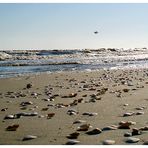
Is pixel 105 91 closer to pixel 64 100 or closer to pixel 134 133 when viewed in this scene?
pixel 64 100

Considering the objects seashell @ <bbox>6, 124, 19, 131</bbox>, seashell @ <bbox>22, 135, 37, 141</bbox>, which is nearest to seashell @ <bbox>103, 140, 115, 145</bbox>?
seashell @ <bbox>22, 135, 37, 141</bbox>

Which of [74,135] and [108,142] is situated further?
[74,135]

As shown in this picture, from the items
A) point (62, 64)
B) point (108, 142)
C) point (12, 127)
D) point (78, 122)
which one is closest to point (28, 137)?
point (12, 127)

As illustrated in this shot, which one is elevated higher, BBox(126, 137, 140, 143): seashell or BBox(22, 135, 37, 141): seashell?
BBox(126, 137, 140, 143): seashell

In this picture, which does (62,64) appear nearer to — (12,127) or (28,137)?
(12,127)

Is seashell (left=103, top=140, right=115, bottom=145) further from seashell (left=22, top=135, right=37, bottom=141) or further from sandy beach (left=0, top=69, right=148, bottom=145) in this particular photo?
seashell (left=22, top=135, right=37, bottom=141)

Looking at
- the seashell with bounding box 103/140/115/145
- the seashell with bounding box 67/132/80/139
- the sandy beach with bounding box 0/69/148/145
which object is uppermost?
the seashell with bounding box 103/140/115/145

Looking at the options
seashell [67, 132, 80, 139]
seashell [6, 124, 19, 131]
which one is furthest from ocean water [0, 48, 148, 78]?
seashell [67, 132, 80, 139]

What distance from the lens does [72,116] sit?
7.04 m

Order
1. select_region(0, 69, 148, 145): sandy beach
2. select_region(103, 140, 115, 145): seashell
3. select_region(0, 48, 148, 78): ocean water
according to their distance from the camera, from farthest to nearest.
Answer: select_region(0, 48, 148, 78): ocean water < select_region(0, 69, 148, 145): sandy beach < select_region(103, 140, 115, 145): seashell

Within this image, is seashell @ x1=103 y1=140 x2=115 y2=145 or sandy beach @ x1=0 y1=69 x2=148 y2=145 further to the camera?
→ sandy beach @ x1=0 y1=69 x2=148 y2=145

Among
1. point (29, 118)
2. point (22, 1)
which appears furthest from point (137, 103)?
point (22, 1)

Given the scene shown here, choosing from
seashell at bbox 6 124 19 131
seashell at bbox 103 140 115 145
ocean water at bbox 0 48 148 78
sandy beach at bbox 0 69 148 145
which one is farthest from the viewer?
ocean water at bbox 0 48 148 78

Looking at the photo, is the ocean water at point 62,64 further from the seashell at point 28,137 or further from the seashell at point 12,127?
the seashell at point 28,137
